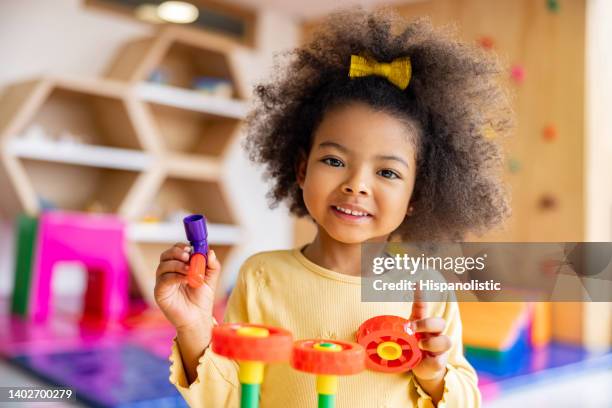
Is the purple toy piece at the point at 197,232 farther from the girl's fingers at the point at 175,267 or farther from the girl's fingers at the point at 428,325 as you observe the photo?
the girl's fingers at the point at 428,325

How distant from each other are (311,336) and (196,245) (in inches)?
5.8

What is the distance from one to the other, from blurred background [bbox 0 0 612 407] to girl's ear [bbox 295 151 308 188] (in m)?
0.82

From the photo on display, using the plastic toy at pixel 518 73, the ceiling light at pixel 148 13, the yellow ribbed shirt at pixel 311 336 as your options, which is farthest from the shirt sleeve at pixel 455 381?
the ceiling light at pixel 148 13

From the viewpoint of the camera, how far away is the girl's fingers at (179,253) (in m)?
0.52

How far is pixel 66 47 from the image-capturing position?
2625mm

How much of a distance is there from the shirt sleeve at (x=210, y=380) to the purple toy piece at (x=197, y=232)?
0.13 m

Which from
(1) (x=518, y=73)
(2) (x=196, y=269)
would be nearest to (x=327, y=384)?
(2) (x=196, y=269)

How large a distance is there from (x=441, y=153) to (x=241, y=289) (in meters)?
0.24

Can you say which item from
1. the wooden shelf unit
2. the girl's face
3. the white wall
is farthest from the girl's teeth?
the wooden shelf unit

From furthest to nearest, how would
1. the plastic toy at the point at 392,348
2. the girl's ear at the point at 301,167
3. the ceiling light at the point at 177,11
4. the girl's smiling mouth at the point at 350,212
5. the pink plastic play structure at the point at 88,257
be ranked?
the ceiling light at the point at 177,11, the pink plastic play structure at the point at 88,257, the girl's ear at the point at 301,167, the girl's smiling mouth at the point at 350,212, the plastic toy at the point at 392,348

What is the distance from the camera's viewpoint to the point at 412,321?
0.49 m

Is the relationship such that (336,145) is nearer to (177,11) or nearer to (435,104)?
(435,104)

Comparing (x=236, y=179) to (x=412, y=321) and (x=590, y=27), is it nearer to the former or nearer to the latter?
(x=590, y=27)

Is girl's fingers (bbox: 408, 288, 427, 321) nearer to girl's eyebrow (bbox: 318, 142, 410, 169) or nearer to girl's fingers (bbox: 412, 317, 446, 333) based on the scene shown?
girl's fingers (bbox: 412, 317, 446, 333)
